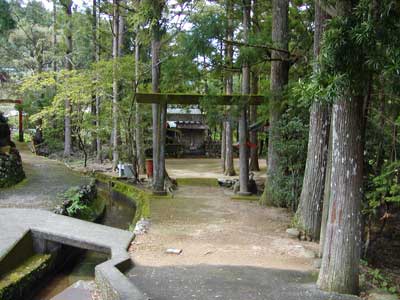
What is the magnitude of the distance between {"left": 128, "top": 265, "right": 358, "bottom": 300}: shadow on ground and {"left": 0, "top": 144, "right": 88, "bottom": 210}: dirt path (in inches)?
187

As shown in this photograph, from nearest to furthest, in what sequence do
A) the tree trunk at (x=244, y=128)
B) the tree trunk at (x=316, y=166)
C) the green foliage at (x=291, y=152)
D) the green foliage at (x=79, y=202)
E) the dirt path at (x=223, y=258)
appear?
the dirt path at (x=223, y=258) → the tree trunk at (x=316, y=166) → the green foliage at (x=291, y=152) → the green foliage at (x=79, y=202) → the tree trunk at (x=244, y=128)

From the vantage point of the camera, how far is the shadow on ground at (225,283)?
4.34m

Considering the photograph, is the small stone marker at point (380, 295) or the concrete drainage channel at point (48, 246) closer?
the small stone marker at point (380, 295)

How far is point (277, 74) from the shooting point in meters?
9.22

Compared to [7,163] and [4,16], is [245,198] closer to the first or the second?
[7,163]

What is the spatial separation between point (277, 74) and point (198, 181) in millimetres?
5683

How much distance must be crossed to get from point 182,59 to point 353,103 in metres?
5.33

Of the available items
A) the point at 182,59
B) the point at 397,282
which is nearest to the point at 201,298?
the point at 397,282

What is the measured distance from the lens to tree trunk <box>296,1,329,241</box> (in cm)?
687

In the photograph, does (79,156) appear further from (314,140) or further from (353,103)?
(353,103)

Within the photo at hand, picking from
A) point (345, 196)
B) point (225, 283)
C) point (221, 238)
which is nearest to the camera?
point (345, 196)

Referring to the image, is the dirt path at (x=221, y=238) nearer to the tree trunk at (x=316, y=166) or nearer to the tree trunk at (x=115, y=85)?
the tree trunk at (x=316, y=166)

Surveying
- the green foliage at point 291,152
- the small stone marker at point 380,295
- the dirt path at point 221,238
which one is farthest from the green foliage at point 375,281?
the green foliage at point 291,152

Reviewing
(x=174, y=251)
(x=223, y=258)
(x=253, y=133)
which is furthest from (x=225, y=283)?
(x=253, y=133)
